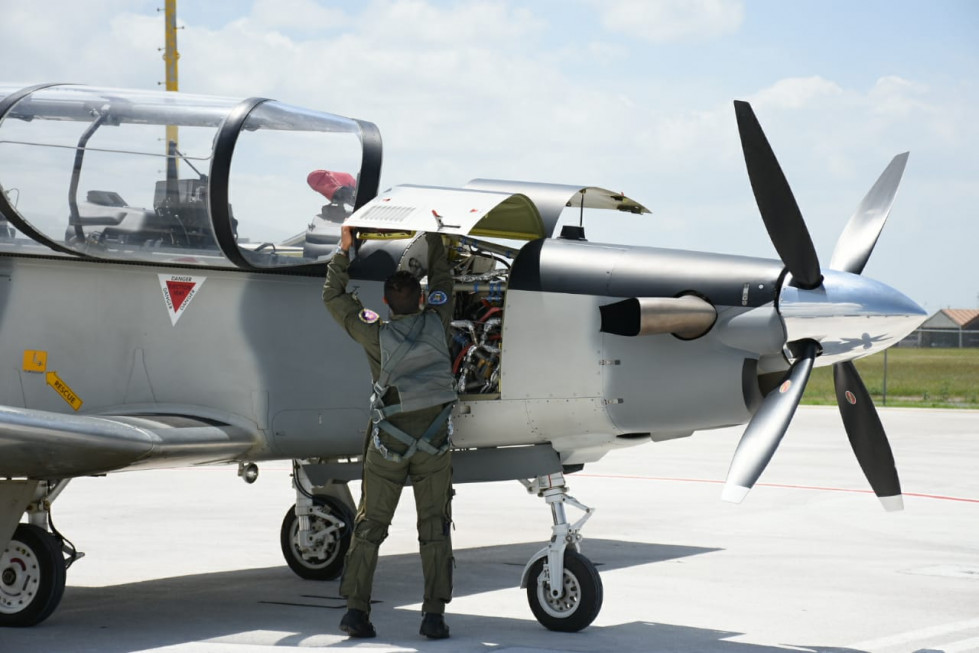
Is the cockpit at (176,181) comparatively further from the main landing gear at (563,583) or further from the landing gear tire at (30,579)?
the main landing gear at (563,583)

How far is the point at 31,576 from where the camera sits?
317 inches

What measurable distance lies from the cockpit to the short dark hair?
0.89m

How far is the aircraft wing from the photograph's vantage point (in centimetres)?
704

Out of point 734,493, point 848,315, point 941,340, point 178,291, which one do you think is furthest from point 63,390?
point 941,340

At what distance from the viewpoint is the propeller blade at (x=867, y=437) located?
7.61 meters

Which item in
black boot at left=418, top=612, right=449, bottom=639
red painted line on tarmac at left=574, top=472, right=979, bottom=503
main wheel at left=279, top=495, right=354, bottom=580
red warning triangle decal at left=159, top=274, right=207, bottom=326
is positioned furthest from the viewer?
red painted line on tarmac at left=574, top=472, right=979, bottom=503

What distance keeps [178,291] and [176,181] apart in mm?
679

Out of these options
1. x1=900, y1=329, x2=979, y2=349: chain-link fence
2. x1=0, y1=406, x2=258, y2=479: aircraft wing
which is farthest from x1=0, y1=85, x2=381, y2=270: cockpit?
x1=900, y1=329, x2=979, y2=349: chain-link fence

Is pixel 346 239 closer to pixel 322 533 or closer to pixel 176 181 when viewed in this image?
pixel 176 181

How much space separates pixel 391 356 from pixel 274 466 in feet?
38.4

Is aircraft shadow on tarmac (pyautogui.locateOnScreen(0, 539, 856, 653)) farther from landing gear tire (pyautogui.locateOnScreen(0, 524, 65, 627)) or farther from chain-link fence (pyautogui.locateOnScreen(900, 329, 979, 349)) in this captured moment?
chain-link fence (pyautogui.locateOnScreen(900, 329, 979, 349))

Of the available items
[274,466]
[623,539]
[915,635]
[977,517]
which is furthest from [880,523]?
[274,466]

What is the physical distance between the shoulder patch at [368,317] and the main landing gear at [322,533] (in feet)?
7.75

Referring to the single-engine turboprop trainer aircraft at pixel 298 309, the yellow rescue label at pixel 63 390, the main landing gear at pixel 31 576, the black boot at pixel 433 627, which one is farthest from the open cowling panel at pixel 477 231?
the main landing gear at pixel 31 576
